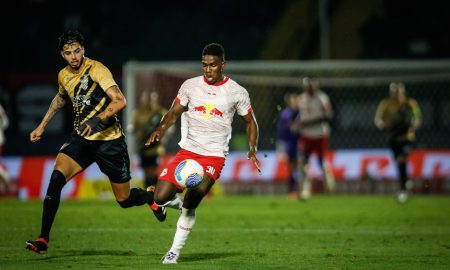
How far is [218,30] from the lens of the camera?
4072 centimetres

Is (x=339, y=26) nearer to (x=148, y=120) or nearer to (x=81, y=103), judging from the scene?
(x=148, y=120)

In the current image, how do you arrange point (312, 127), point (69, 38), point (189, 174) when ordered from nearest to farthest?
1. point (189, 174)
2. point (69, 38)
3. point (312, 127)

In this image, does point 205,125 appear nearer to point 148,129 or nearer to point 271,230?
point 271,230

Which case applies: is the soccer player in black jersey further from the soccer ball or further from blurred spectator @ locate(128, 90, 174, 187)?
blurred spectator @ locate(128, 90, 174, 187)

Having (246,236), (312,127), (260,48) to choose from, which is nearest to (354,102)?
(312,127)

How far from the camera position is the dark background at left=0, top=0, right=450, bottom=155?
119 feet

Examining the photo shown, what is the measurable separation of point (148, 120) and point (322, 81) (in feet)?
27.5

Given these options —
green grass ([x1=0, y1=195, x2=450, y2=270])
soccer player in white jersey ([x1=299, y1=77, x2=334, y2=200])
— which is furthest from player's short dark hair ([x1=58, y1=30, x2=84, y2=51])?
soccer player in white jersey ([x1=299, y1=77, x2=334, y2=200])

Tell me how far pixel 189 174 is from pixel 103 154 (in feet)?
4.40

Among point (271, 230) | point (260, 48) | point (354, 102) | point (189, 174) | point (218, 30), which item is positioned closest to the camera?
point (189, 174)

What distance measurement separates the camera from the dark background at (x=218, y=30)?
36344 millimetres

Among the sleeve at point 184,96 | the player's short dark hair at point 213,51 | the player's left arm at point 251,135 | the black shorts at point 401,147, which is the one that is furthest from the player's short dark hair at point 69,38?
the black shorts at point 401,147

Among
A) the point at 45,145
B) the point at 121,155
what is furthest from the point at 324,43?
the point at 121,155

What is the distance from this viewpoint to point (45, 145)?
106 feet
